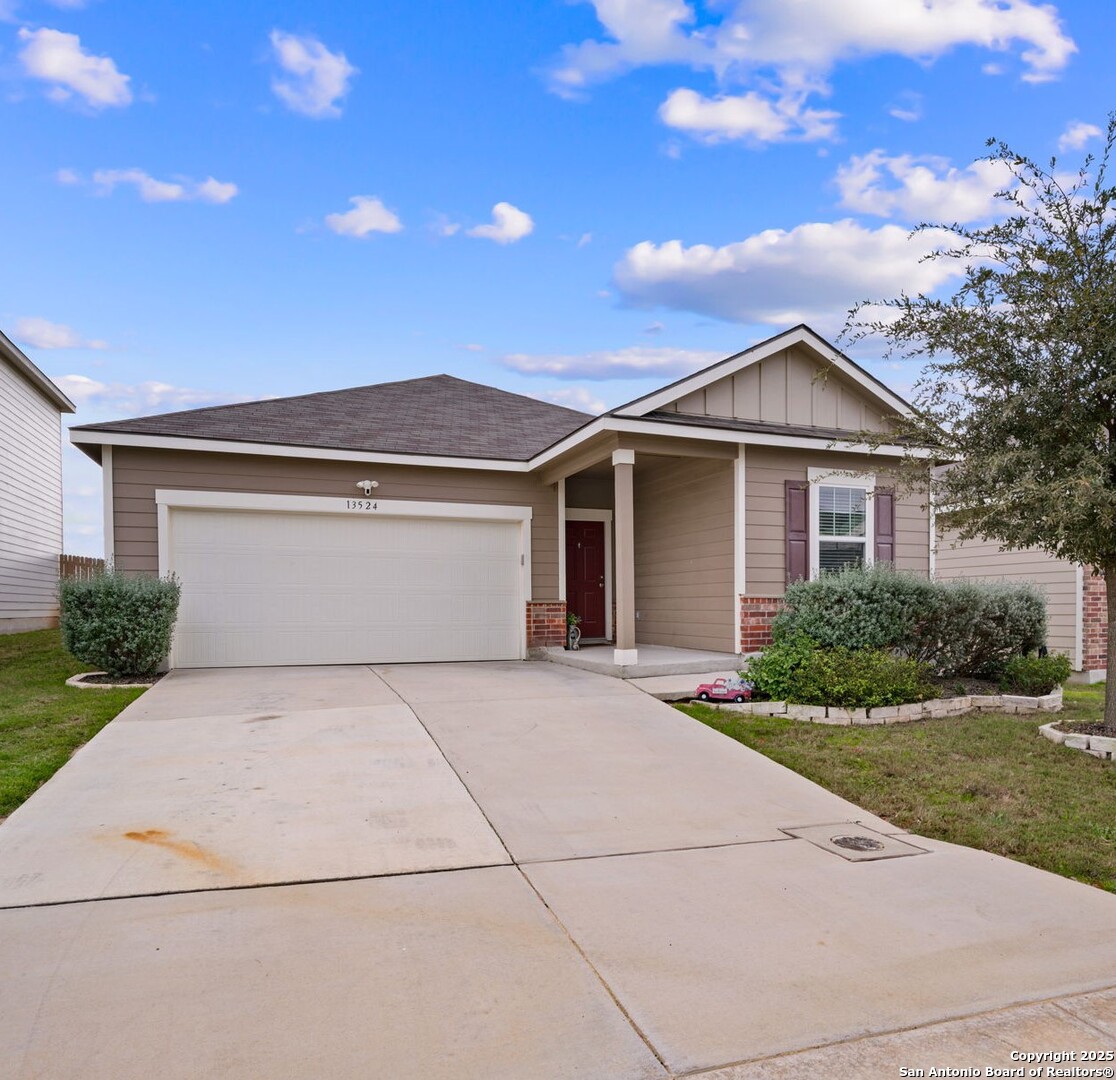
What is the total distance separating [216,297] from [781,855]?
13.1 metres

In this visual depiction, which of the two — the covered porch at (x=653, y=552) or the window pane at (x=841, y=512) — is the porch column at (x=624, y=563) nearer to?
the covered porch at (x=653, y=552)

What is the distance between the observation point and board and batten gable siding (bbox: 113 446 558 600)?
34.3ft

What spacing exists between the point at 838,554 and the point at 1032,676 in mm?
2994

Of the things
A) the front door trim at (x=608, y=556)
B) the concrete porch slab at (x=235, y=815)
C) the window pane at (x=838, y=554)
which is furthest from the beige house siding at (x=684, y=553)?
the concrete porch slab at (x=235, y=815)

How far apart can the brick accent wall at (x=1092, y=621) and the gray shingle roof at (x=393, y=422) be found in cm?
900

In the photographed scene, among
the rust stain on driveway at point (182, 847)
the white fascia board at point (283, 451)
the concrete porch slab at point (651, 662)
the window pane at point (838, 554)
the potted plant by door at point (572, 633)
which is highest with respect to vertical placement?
the white fascia board at point (283, 451)

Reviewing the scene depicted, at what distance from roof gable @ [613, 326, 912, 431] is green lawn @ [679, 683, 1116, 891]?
4.42 meters

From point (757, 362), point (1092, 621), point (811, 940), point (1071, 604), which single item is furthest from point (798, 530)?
point (811, 940)

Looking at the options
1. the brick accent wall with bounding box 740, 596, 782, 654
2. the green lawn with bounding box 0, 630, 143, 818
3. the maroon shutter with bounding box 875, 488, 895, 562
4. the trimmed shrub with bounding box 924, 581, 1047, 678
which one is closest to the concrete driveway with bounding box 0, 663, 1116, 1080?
the green lawn with bounding box 0, 630, 143, 818

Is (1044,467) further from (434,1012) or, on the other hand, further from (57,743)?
(57,743)

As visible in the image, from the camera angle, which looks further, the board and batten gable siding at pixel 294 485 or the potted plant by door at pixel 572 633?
the potted plant by door at pixel 572 633

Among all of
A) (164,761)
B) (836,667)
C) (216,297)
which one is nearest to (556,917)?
(164,761)

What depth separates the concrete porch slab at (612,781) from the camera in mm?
4883

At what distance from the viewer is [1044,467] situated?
7051 millimetres
